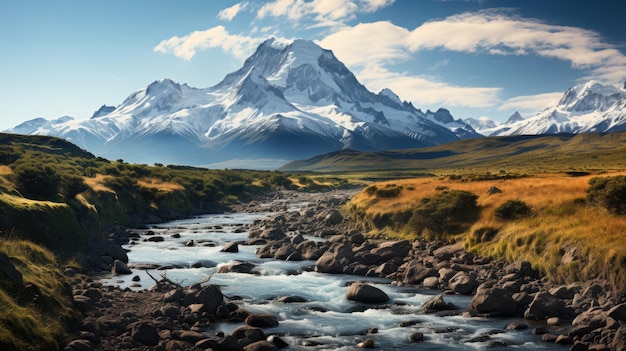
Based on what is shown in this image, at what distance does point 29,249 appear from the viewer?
35.3m

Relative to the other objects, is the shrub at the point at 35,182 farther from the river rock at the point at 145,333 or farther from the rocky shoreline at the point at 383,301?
the river rock at the point at 145,333

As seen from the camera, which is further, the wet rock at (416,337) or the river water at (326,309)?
the wet rock at (416,337)

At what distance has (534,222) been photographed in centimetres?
4619

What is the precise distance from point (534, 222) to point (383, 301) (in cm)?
1769

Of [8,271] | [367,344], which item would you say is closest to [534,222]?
[367,344]

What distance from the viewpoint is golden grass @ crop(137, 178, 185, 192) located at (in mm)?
110881

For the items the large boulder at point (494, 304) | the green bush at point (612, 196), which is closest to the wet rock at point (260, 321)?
the large boulder at point (494, 304)

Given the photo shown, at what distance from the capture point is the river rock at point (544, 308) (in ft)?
104

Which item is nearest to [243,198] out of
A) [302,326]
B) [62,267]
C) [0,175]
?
[0,175]

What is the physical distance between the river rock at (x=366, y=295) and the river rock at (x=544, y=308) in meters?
9.40

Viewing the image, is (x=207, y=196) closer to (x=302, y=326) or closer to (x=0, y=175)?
(x=0, y=175)

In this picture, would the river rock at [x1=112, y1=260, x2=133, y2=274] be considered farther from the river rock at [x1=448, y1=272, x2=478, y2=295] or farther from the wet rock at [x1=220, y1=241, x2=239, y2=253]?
the river rock at [x1=448, y1=272, x2=478, y2=295]

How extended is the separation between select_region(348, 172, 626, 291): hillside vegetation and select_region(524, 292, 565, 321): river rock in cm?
428

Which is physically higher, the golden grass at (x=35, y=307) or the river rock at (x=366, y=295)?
the golden grass at (x=35, y=307)
